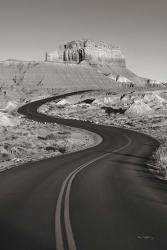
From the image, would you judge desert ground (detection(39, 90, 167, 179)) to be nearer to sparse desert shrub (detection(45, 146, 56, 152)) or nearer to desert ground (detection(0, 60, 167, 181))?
desert ground (detection(0, 60, 167, 181))

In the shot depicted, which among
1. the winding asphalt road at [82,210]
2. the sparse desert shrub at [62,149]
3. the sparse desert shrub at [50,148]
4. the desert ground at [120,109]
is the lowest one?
the desert ground at [120,109]

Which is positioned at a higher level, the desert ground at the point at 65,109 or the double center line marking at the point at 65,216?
the double center line marking at the point at 65,216

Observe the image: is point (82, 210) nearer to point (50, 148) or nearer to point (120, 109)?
point (50, 148)

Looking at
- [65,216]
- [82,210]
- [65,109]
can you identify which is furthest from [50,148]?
[65,109]

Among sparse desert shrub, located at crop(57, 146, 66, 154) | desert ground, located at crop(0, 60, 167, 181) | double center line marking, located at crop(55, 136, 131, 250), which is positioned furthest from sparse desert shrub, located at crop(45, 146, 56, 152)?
double center line marking, located at crop(55, 136, 131, 250)

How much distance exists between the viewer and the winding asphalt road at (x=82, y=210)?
855 cm

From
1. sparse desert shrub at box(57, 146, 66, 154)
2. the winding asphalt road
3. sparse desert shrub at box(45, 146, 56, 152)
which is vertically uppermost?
the winding asphalt road

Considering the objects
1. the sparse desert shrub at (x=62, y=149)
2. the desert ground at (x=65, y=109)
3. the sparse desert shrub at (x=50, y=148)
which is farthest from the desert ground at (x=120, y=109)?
the sparse desert shrub at (x=50, y=148)

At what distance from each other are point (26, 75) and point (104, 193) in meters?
156

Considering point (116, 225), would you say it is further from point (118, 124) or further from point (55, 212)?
point (118, 124)

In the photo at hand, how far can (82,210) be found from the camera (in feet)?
38.4

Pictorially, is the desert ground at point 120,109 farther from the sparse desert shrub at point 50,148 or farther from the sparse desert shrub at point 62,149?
the sparse desert shrub at point 50,148

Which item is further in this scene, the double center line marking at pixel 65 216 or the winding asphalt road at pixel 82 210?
the winding asphalt road at pixel 82 210

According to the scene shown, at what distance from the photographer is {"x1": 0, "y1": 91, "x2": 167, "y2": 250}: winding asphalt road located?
855 cm
